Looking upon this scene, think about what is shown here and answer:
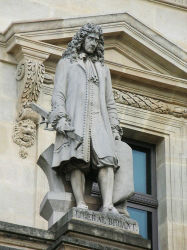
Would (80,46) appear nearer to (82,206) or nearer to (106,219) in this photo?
(82,206)

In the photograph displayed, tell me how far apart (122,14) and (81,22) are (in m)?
0.70

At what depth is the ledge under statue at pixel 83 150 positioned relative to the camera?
13945mm

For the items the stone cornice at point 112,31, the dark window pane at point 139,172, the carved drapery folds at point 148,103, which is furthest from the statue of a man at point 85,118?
the dark window pane at point 139,172

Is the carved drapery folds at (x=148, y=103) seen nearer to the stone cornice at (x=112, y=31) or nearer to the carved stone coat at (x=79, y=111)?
the stone cornice at (x=112, y=31)

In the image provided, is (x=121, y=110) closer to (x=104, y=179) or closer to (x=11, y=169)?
(x=11, y=169)

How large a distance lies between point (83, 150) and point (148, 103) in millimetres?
4406

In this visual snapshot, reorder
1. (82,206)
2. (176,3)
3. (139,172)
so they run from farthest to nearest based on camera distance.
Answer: (176,3) < (139,172) < (82,206)

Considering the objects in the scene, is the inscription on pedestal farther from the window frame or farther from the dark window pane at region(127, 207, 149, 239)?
the dark window pane at region(127, 207, 149, 239)

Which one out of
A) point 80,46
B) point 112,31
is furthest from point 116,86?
point 80,46

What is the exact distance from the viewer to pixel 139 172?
59.3ft

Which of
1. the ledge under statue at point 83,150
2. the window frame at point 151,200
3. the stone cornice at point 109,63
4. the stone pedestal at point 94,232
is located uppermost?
the stone cornice at point 109,63

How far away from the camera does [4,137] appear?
16812mm

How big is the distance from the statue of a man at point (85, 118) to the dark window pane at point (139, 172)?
3434 mm

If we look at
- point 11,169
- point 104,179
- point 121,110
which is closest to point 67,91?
point 104,179
